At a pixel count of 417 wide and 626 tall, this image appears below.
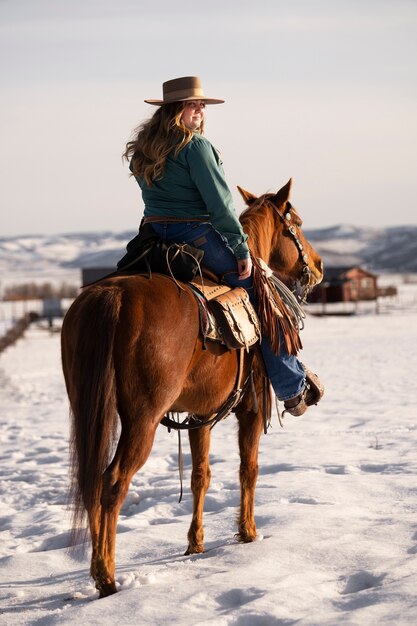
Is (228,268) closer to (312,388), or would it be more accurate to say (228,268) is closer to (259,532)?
(312,388)

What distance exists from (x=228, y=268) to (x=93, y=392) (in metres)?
1.40

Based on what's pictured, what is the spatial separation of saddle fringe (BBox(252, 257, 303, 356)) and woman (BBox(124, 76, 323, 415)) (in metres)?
0.11

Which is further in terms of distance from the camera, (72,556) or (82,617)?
(72,556)

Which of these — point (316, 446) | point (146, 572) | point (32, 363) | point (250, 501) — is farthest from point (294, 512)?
point (32, 363)

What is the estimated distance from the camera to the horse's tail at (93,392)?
434cm

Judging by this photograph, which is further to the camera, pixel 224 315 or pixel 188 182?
pixel 188 182

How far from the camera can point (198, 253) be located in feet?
16.9

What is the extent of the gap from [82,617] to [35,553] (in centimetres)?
170

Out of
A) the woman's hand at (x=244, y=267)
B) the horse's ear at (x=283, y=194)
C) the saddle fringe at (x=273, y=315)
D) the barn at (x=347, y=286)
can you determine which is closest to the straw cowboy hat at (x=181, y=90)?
the woman's hand at (x=244, y=267)

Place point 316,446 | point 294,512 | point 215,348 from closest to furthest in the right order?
point 215,348 → point 294,512 → point 316,446

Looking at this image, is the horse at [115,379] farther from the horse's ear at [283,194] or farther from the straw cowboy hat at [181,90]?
the horse's ear at [283,194]

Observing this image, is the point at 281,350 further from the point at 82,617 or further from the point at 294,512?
the point at 82,617

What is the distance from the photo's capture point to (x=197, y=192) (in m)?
5.21

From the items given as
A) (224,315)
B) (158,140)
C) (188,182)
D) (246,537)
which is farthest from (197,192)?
(246,537)
